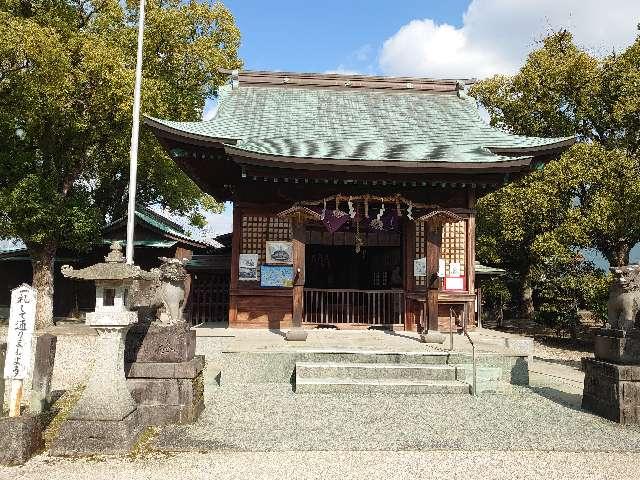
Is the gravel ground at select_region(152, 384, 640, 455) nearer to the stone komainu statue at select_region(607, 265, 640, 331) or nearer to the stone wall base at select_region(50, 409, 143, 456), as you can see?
the stone wall base at select_region(50, 409, 143, 456)

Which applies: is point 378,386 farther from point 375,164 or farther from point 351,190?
point 351,190

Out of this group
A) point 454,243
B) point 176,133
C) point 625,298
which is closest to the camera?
point 625,298

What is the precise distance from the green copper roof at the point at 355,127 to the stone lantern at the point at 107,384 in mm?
5530

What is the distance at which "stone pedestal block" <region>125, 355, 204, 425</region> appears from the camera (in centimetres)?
646

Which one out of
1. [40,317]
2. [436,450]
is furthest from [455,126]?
[40,317]

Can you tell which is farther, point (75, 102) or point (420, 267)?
point (75, 102)

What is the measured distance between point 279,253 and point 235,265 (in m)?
1.21

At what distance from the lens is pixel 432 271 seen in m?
11.6

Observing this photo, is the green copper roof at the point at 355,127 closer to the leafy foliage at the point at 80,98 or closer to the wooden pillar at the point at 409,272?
the wooden pillar at the point at 409,272

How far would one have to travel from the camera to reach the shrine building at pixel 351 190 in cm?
1153

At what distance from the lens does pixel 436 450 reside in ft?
18.6

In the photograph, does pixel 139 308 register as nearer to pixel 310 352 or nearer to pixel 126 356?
pixel 126 356

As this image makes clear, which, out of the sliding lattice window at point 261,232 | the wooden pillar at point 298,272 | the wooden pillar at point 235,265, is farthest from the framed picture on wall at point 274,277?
the wooden pillar at point 235,265

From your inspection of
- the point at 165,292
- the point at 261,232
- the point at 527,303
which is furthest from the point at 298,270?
the point at 527,303
